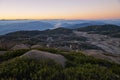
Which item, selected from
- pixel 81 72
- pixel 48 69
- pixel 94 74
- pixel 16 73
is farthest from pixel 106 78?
pixel 16 73

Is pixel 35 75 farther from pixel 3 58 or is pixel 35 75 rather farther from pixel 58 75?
pixel 3 58

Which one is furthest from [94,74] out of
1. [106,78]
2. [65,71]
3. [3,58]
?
[3,58]

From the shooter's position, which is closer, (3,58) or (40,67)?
(40,67)

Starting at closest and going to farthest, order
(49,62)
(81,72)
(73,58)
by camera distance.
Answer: (81,72)
(49,62)
(73,58)

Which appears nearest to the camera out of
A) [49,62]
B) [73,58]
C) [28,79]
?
[28,79]

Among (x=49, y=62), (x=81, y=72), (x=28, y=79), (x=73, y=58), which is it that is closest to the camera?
(x=28, y=79)

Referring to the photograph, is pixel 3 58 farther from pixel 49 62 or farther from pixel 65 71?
pixel 65 71

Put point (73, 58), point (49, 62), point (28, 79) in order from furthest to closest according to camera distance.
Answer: point (73, 58) → point (49, 62) → point (28, 79)

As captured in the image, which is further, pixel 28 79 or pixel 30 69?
pixel 30 69
